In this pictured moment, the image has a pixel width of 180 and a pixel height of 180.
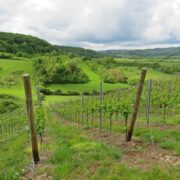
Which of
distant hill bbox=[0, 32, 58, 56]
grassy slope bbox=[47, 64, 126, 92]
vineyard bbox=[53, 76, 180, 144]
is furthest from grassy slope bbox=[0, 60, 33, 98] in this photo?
vineyard bbox=[53, 76, 180, 144]

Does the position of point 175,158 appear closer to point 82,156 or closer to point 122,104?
point 82,156

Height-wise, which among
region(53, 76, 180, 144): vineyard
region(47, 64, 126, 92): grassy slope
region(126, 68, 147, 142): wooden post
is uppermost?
region(126, 68, 147, 142): wooden post

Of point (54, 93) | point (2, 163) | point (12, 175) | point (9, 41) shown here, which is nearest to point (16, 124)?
point (2, 163)

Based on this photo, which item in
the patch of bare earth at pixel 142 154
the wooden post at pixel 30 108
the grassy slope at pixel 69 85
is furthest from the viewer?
the grassy slope at pixel 69 85

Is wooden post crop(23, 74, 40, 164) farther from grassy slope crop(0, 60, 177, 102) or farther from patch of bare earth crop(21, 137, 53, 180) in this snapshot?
grassy slope crop(0, 60, 177, 102)

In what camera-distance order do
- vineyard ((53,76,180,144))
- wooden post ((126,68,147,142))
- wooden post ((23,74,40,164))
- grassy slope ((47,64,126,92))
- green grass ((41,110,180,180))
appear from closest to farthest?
green grass ((41,110,180,180)) < wooden post ((23,74,40,164)) < wooden post ((126,68,147,142)) < vineyard ((53,76,180,144)) < grassy slope ((47,64,126,92))

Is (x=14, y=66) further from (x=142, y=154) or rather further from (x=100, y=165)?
(x=100, y=165)

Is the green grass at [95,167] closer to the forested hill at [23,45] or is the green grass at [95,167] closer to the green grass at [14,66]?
the green grass at [14,66]

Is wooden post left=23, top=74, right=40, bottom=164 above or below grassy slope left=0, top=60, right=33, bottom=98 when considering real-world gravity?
above

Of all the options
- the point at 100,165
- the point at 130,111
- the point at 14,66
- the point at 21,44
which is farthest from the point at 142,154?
the point at 21,44

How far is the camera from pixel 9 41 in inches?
4934

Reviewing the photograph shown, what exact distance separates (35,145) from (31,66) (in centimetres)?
8489

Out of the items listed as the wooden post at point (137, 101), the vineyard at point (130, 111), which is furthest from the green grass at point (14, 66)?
the wooden post at point (137, 101)

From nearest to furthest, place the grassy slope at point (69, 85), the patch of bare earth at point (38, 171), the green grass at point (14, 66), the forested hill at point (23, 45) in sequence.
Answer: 1. the patch of bare earth at point (38, 171)
2. the grassy slope at point (69, 85)
3. the green grass at point (14, 66)
4. the forested hill at point (23, 45)
